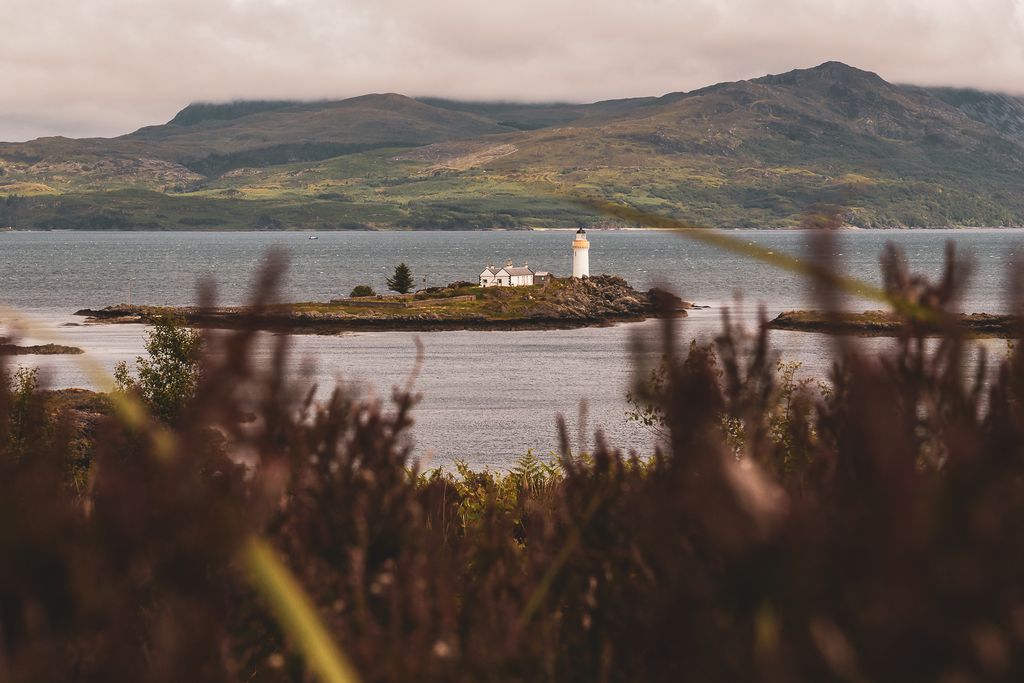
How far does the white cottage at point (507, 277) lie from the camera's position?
14650 centimetres

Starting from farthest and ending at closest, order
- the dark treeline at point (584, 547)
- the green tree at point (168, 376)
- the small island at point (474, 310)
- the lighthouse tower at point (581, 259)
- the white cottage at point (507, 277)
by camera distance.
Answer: the lighthouse tower at point (581, 259) → the white cottage at point (507, 277) → the small island at point (474, 310) → the green tree at point (168, 376) → the dark treeline at point (584, 547)

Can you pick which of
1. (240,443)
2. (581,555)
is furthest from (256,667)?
(240,443)

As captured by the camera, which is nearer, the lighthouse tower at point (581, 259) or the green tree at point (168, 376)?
the green tree at point (168, 376)

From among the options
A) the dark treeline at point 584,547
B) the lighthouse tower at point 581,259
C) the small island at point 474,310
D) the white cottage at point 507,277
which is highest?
the dark treeline at point 584,547

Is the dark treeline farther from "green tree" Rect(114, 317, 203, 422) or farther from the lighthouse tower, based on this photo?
the lighthouse tower

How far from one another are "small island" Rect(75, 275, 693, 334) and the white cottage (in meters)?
2.03

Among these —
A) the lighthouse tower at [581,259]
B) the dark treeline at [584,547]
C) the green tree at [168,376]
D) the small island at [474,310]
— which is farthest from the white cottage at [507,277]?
the dark treeline at [584,547]

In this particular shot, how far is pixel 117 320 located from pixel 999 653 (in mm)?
134636

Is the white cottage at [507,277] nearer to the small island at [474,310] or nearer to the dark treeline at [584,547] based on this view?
the small island at [474,310]

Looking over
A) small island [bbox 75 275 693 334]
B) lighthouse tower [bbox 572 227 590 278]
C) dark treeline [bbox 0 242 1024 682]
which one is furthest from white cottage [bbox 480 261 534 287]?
dark treeline [bbox 0 242 1024 682]

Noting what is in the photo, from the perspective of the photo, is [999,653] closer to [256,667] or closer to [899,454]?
[899,454]

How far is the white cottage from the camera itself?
146m

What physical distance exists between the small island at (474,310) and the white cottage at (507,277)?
203 centimetres

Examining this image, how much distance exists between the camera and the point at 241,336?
1.79m
